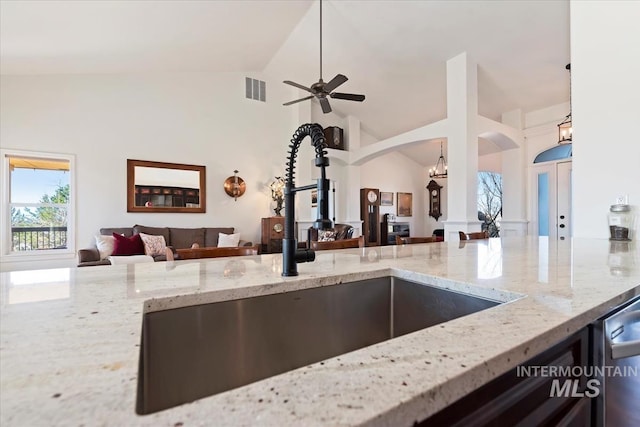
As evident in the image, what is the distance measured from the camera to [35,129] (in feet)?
13.9

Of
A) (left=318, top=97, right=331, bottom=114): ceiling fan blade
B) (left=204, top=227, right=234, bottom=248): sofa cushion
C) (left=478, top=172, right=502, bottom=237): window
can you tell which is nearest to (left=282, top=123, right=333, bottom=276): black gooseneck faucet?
(left=318, top=97, right=331, bottom=114): ceiling fan blade

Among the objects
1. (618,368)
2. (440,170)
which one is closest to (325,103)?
(618,368)

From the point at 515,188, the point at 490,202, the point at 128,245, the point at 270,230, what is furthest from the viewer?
the point at 490,202

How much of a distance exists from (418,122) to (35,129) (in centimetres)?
674

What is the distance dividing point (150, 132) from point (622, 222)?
586 cm

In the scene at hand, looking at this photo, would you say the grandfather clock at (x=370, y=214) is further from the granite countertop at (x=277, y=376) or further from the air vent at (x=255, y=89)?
the granite countertop at (x=277, y=376)

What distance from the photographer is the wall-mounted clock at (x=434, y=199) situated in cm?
843

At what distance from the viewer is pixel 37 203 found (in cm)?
429

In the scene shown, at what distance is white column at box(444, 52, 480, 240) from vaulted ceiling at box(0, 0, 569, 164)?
0.97ft

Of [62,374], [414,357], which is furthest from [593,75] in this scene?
[62,374]

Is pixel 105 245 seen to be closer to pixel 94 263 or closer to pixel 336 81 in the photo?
pixel 94 263

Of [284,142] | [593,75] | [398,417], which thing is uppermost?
Result: [284,142]

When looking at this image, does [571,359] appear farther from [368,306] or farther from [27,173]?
[27,173]

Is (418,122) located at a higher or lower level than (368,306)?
higher
